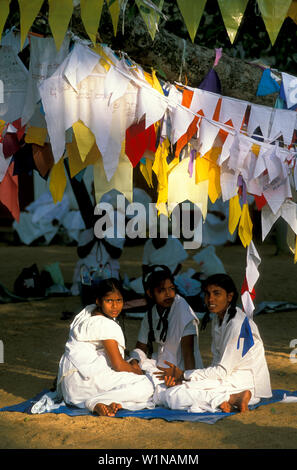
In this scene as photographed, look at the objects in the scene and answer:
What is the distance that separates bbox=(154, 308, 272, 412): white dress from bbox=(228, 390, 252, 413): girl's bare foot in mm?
35

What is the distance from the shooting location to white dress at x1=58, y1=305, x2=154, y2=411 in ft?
14.3

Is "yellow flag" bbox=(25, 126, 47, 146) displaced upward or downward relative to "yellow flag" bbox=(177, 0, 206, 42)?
downward

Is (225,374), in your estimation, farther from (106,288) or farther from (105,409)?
(106,288)

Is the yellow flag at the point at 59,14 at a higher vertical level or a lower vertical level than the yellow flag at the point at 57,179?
higher

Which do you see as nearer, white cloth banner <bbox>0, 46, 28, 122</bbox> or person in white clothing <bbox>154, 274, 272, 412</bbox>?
white cloth banner <bbox>0, 46, 28, 122</bbox>

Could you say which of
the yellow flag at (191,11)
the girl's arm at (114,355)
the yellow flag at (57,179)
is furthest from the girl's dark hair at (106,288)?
the yellow flag at (191,11)

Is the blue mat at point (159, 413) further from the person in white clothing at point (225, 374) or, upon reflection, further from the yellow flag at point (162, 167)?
the yellow flag at point (162, 167)

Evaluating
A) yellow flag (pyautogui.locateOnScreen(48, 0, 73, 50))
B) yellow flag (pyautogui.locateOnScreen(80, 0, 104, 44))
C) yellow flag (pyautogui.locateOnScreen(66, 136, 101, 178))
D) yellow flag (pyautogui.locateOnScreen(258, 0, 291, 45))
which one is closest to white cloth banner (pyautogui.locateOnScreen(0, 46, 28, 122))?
yellow flag (pyautogui.locateOnScreen(66, 136, 101, 178))

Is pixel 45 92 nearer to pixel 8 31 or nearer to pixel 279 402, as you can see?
pixel 8 31

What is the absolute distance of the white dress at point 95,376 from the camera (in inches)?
172

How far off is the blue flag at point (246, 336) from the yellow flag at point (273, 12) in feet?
6.32

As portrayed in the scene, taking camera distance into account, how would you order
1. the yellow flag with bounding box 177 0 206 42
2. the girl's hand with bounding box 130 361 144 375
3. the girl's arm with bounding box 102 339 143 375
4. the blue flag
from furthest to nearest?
the girl's hand with bounding box 130 361 144 375 → the girl's arm with bounding box 102 339 143 375 → the blue flag → the yellow flag with bounding box 177 0 206 42

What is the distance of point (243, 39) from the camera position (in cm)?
703

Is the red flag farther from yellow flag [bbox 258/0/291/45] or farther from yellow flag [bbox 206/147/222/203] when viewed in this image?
yellow flag [bbox 258/0/291/45]
